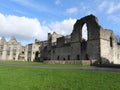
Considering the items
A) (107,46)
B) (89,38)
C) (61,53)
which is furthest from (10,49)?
(107,46)

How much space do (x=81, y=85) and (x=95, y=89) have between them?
1198 millimetres

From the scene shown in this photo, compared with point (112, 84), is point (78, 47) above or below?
above

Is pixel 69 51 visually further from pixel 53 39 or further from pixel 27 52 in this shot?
pixel 27 52

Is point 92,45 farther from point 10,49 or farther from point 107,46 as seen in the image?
point 10,49

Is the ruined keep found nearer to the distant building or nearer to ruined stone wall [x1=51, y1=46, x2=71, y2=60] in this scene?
ruined stone wall [x1=51, y1=46, x2=71, y2=60]

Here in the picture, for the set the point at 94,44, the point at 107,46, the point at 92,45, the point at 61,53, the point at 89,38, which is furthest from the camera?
the point at 61,53

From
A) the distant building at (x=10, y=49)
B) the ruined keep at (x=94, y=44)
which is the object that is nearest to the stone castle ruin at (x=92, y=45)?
the ruined keep at (x=94, y=44)

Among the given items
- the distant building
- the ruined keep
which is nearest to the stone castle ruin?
the ruined keep

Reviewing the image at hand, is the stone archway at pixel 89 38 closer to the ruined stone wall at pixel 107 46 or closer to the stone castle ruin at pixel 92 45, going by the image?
the stone castle ruin at pixel 92 45

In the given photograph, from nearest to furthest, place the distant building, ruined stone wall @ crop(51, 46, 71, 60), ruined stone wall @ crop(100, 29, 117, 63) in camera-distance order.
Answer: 1. ruined stone wall @ crop(100, 29, 117, 63)
2. ruined stone wall @ crop(51, 46, 71, 60)
3. the distant building

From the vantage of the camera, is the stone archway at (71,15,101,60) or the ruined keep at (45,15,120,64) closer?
the ruined keep at (45,15,120,64)

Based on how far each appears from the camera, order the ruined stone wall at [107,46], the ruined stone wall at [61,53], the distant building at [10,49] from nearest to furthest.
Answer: the ruined stone wall at [107,46], the ruined stone wall at [61,53], the distant building at [10,49]

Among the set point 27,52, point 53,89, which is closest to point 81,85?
point 53,89

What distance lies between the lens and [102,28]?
158 feet
